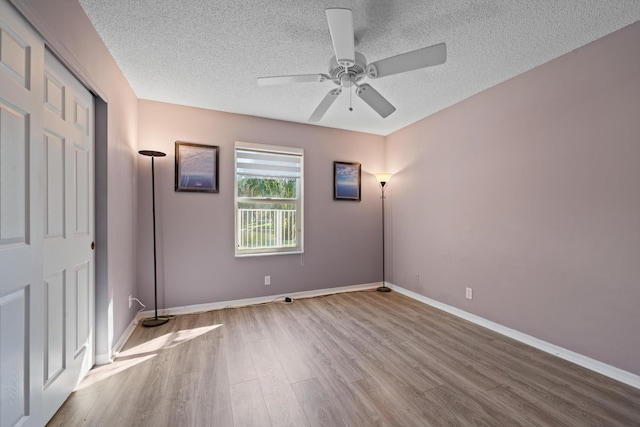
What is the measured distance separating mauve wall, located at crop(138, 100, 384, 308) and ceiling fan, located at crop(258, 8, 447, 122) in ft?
5.24

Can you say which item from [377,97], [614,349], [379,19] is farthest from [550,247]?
[379,19]

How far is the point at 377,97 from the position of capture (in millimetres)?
2174

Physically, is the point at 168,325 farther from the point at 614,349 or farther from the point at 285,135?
the point at 614,349

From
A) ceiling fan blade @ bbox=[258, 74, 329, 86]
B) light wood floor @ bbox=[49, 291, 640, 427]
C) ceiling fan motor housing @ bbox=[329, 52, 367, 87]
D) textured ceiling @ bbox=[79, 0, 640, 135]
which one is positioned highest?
textured ceiling @ bbox=[79, 0, 640, 135]

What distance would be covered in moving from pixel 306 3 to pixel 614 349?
3243 millimetres

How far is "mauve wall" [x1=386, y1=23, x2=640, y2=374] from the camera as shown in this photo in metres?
1.89

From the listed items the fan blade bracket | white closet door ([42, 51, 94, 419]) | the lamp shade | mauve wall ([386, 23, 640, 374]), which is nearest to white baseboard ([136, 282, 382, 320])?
white closet door ([42, 51, 94, 419])

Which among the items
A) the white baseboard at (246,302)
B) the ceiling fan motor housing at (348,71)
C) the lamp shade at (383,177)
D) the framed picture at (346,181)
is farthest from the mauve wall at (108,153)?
the lamp shade at (383,177)

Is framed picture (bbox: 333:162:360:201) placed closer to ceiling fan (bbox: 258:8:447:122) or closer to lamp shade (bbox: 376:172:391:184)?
lamp shade (bbox: 376:172:391:184)

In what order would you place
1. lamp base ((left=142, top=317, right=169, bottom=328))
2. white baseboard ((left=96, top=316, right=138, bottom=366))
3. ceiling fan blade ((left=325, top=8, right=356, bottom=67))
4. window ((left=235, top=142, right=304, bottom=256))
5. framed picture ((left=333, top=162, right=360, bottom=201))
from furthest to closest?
Result: framed picture ((left=333, top=162, right=360, bottom=201)) < window ((left=235, top=142, right=304, bottom=256)) < lamp base ((left=142, top=317, right=169, bottom=328)) < white baseboard ((left=96, top=316, right=138, bottom=366)) < ceiling fan blade ((left=325, top=8, right=356, bottom=67))

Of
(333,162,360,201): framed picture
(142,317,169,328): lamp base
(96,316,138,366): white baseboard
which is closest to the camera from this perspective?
(96,316,138,366): white baseboard

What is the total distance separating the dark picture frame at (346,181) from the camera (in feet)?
13.2

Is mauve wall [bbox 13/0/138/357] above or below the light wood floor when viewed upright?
above

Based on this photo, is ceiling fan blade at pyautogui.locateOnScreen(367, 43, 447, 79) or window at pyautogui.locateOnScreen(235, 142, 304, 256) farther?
window at pyautogui.locateOnScreen(235, 142, 304, 256)
